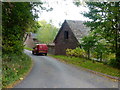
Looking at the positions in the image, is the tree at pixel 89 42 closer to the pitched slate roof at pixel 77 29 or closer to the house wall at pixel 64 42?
the house wall at pixel 64 42

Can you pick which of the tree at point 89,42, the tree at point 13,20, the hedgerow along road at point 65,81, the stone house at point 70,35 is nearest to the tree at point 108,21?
the tree at point 89,42

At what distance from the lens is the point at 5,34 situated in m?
10.3

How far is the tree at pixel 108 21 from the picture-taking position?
10869 mm

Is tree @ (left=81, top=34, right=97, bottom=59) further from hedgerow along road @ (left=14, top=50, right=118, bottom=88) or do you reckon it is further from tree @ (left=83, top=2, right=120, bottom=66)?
hedgerow along road @ (left=14, top=50, right=118, bottom=88)

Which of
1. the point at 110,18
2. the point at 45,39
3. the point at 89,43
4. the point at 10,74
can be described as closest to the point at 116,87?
the point at 10,74

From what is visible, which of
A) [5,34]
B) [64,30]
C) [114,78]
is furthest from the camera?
[64,30]

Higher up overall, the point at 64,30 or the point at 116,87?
the point at 64,30

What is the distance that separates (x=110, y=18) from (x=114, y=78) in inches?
191

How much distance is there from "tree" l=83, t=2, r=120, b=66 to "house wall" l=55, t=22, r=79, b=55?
9.67 m

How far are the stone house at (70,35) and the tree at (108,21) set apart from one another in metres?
9.44

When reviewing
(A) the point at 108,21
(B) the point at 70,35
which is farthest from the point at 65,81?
(B) the point at 70,35

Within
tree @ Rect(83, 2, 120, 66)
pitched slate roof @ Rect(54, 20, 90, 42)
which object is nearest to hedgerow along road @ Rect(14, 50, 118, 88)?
tree @ Rect(83, 2, 120, 66)

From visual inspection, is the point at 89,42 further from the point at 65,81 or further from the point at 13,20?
the point at 65,81

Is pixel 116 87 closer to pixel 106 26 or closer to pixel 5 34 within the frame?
pixel 106 26
